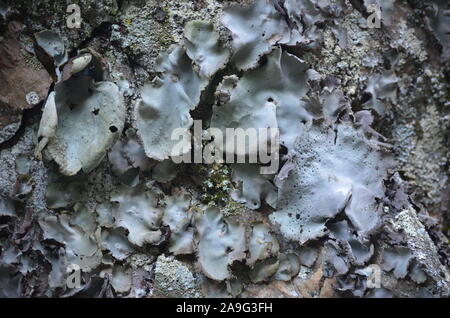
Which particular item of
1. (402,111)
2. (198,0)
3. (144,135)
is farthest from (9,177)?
(402,111)

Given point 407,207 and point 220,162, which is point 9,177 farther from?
point 407,207

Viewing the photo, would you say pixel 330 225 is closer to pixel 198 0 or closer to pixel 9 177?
pixel 198 0

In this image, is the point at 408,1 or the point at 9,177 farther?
the point at 408,1

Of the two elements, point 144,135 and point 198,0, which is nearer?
point 144,135

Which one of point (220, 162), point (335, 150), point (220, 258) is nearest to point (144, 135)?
point (220, 162)

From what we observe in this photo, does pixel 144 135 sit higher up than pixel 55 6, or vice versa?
pixel 55 6
